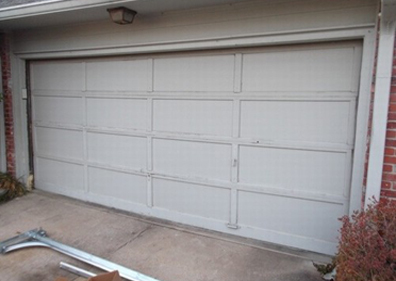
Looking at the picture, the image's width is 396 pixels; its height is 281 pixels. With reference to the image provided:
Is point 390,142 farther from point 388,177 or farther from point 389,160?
point 388,177

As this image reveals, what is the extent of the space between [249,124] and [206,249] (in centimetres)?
143

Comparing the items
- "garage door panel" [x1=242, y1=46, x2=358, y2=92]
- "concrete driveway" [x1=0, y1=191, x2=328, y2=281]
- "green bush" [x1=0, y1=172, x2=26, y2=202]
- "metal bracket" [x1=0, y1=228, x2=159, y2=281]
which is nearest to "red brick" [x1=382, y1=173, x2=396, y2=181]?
"garage door panel" [x1=242, y1=46, x2=358, y2=92]

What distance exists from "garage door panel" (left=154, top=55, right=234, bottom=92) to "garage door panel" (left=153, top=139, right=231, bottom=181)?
0.67m

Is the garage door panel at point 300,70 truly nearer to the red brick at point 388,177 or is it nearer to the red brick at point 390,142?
the red brick at point 390,142

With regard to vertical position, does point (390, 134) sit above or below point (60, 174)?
above

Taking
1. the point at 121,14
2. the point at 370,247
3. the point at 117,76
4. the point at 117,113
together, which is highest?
the point at 121,14

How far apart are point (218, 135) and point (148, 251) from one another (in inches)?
58.4

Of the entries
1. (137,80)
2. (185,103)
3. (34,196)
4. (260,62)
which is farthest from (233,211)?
(34,196)

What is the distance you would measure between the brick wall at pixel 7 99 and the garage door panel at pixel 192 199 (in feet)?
8.78

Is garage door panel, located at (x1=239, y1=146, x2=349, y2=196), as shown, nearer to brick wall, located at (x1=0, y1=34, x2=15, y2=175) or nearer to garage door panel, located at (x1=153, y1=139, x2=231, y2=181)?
garage door panel, located at (x1=153, y1=139, x2=231, y2=181)

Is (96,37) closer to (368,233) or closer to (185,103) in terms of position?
(185,103)

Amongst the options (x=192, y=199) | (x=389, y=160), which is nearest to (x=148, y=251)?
(x=192, y=199)

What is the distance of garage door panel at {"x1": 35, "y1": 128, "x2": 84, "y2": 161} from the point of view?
196 inches

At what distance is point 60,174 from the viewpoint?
17.2ft
